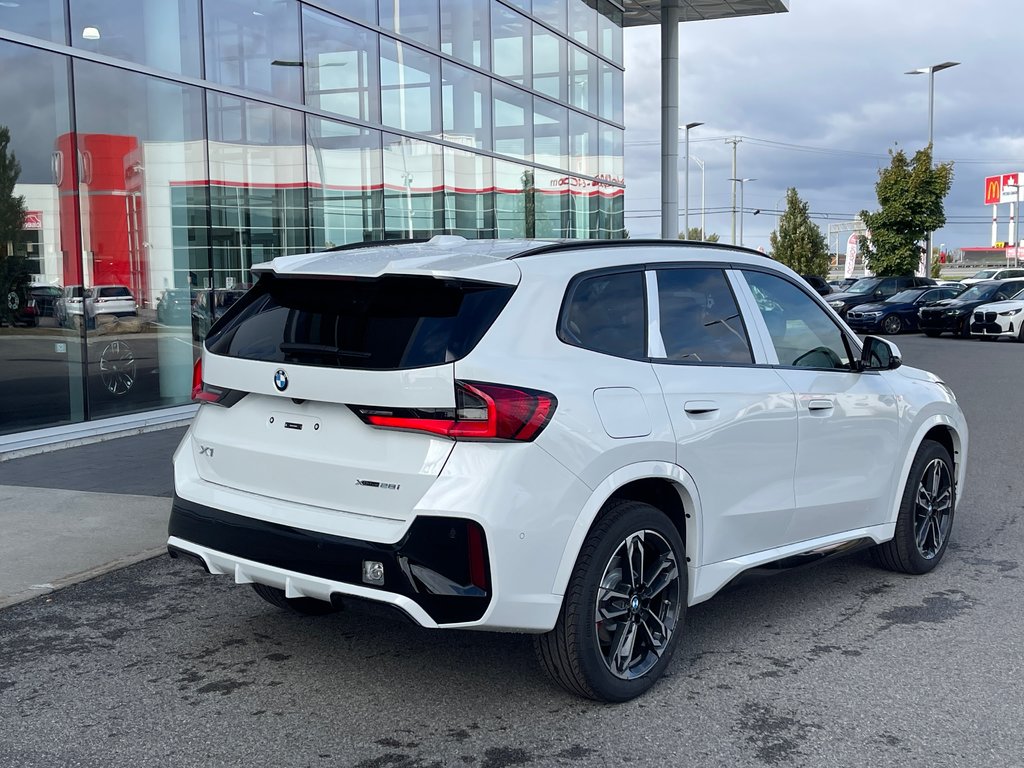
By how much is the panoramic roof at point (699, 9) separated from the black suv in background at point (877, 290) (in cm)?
927

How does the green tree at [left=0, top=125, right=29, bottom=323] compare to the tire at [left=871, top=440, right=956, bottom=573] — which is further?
the green tree at [left=0, top=125, right=29, bottom=323]

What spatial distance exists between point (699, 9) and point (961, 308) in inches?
413

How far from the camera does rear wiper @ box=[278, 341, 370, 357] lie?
3939 millimetres

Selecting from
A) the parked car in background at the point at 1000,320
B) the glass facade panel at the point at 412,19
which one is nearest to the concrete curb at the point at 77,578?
the glass facade panel at the point at 412,19

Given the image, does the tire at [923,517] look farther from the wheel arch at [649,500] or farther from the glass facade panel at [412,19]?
the glass facade panel at [412,19]

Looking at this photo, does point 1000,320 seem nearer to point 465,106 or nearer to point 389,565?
point 465,106

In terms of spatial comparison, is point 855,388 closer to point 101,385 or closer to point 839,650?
point 839,650

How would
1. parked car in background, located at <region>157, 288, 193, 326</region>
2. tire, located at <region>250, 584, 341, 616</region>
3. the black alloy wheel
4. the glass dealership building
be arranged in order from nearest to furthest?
tire, located at <region>250, 584, 341, 616</region>, the glass dealership building, the black alloy wheel, parked car in background, located at <region>157, 288, 193, 326</region>

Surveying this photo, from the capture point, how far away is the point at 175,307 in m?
13.2

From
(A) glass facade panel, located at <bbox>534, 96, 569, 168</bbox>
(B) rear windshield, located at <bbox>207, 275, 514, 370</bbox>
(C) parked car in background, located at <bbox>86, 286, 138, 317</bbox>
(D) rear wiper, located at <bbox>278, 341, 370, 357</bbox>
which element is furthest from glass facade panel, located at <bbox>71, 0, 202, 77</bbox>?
(A) glass facade panel, located at <bbox>534, 96, 569, 168</bbox>

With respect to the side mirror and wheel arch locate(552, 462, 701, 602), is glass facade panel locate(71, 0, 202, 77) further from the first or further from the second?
wheel arch locate(552, 462, 701, 602)

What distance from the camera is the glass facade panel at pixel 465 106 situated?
60.6 ft

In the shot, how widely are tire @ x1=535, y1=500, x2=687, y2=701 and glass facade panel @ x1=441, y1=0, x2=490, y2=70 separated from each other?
15341 millimetres

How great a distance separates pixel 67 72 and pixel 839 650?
10053 mm
